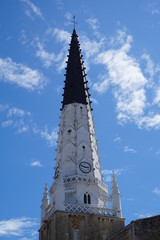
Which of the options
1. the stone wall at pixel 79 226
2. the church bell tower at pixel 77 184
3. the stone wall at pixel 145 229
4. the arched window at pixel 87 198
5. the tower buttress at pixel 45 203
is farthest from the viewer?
the tower buttress at pixel 45 203

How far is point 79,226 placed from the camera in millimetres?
26172

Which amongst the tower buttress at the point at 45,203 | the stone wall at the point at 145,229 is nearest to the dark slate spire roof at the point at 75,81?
the tower buttress at the point at 45,203

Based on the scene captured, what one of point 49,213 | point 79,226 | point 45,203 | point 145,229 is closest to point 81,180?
point 49,213

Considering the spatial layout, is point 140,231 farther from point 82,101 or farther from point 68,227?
point 82,101

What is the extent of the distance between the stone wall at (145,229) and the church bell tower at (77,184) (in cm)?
625

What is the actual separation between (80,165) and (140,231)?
10.7m

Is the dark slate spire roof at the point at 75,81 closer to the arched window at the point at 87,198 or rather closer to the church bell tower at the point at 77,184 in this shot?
the church bell tower at the point at 77,184

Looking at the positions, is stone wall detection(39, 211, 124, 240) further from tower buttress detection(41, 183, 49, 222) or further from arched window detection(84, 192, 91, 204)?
tower buttress detection(41, 183, 49, 222)

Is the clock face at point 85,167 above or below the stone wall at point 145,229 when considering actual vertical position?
above

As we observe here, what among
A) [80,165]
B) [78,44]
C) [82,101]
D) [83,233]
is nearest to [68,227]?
[83,233]

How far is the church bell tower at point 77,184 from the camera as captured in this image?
85.9 ft

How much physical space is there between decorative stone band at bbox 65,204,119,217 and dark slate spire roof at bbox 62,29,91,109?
10.7m

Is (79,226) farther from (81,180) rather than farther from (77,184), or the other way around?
(81,180)

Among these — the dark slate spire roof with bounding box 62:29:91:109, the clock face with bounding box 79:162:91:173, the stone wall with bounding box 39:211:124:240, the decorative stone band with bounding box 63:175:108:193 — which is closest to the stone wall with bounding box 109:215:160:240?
the stone wall with bounding box 39:211:124:240
